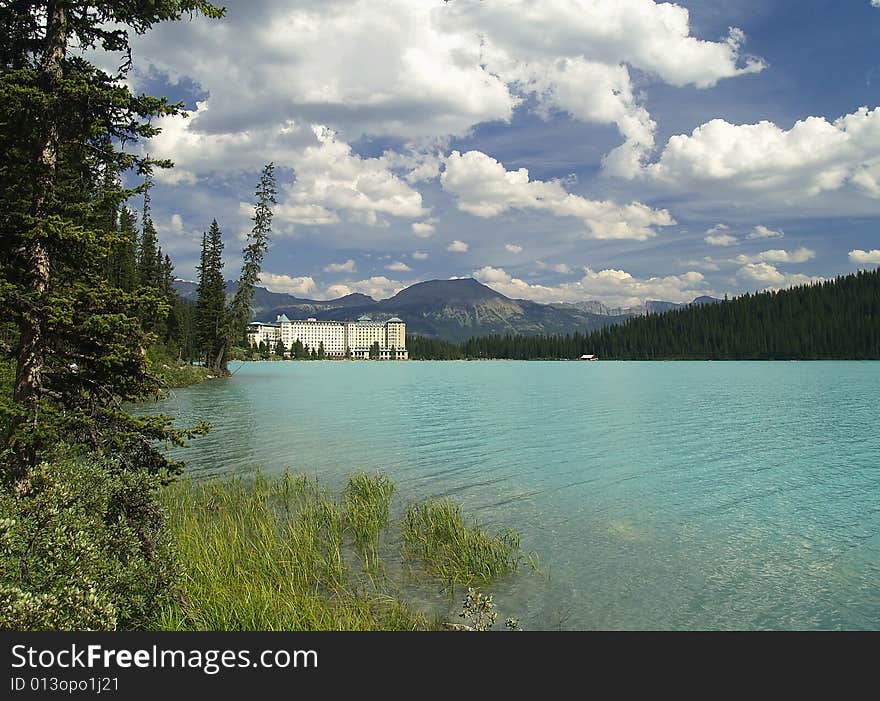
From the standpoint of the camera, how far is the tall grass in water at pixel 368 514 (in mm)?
12398

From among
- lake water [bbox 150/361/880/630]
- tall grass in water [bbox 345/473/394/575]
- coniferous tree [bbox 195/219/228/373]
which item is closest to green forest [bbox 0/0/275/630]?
tall grass in water [bbox 345/473/394/575]

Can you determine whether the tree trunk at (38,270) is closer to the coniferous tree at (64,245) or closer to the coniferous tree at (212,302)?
the coniferous tree at (64,245)

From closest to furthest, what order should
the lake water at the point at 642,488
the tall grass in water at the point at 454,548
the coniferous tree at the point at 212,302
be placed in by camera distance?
the lake water at the point at 642,488 → the tall grass in water at the point at 454,548 → the coniferous tree at the point at 212,302

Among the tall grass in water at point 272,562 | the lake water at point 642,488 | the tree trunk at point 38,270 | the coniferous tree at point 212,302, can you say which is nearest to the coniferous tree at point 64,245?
the tree trunk at point 38,270

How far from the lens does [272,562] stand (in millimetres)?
10258

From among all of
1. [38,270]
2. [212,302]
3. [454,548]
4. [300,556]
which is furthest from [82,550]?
[212,302]

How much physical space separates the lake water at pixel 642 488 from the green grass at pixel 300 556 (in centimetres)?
156

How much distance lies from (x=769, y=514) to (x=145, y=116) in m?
19.2

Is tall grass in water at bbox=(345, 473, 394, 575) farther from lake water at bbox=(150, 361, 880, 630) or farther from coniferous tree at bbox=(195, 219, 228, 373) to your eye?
coniferous tree at bbox=(195, 219, 228, 373)

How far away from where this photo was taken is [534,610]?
10086 millimetres

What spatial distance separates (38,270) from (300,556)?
725 cm

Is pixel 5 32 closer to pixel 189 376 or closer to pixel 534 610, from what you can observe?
pixel 534 610

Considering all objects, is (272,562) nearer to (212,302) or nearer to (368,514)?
(368,514)
